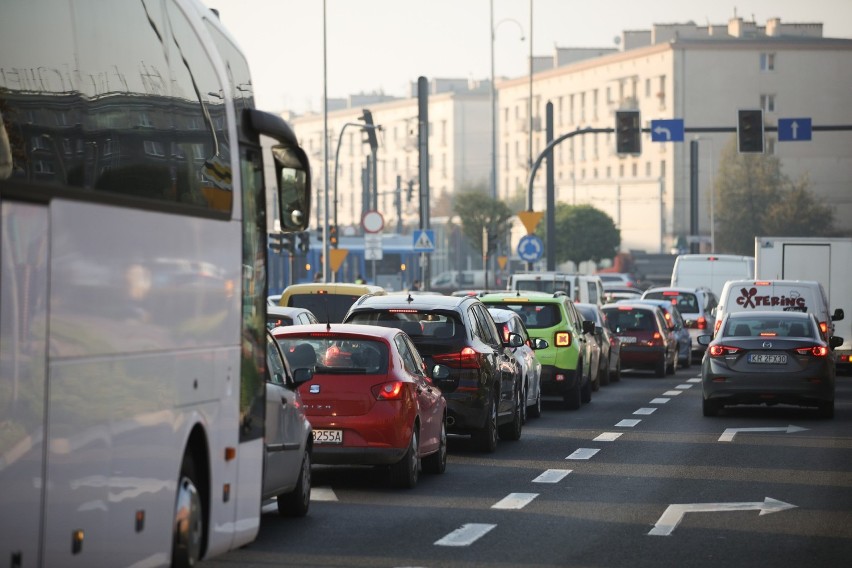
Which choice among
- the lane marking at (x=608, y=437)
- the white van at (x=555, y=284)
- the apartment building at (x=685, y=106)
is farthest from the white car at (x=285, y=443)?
the apartment building at (x=685, y=106)

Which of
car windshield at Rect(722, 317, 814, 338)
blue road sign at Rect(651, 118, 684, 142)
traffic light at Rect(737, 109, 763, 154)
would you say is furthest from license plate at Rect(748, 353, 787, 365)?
blue road sign at Rect(651, 118, 684, 142)

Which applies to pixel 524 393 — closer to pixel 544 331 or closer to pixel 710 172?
pixel 544 331

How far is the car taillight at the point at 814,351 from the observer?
25.5 metres

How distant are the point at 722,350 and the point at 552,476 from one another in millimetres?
8775

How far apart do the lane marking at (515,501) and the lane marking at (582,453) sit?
373cm

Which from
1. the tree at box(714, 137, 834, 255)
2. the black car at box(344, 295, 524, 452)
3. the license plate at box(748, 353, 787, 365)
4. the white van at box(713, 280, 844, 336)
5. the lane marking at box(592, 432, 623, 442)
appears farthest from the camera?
the tree at box(714, 137, 834, 255)

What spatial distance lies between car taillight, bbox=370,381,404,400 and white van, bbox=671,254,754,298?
3958 centimetres

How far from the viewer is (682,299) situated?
154 ft

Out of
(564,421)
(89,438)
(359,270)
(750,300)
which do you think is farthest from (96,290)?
(359,270)

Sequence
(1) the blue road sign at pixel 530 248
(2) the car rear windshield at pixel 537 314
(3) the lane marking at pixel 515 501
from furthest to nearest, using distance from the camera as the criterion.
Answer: (1) the blue road sign at pixel 530 248, (2) the car rear windshield at pixel 537 314, (3) the lane marking at pixel 515 501

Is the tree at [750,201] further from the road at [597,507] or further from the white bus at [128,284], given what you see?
the white bus at [128,284]

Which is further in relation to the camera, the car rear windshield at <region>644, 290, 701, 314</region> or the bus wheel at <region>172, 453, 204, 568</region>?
the car rear windshield at <region>644, 290, 701, 314</region>

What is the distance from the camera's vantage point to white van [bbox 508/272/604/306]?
44125 millimetres

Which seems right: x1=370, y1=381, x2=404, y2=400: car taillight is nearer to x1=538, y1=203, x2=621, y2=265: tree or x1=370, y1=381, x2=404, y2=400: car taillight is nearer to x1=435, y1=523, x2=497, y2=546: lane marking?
x1=435, y1=523, x2=497, y2=546: lane marking
